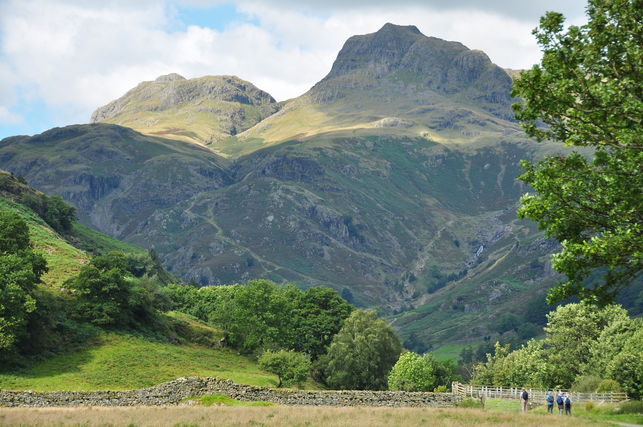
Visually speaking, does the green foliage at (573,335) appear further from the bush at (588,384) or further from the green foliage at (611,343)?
the bush at (588,384)

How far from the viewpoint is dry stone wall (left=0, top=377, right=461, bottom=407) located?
60.8 m

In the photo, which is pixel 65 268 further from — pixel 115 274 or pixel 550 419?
pixel 550 419

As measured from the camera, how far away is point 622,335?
9025 centimetres

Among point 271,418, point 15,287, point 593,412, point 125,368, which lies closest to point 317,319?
point 125,368

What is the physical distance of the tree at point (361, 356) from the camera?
12038cm

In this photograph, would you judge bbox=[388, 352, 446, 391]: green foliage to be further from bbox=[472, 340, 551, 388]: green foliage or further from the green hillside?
the green hillside

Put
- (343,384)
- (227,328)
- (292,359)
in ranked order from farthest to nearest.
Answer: (227,328) < (343,384) < (292,359)

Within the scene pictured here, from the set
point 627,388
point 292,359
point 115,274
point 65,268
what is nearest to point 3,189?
point 65,268

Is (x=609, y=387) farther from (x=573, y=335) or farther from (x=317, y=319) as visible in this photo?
(x=317, y=319)

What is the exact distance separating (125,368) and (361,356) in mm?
46521

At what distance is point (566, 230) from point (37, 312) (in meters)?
81.1

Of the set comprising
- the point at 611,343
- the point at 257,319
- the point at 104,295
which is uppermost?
the point at 104,295

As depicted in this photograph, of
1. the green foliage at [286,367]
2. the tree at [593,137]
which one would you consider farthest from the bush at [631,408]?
the green foliage at [286,367]

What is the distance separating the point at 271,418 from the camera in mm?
44469
